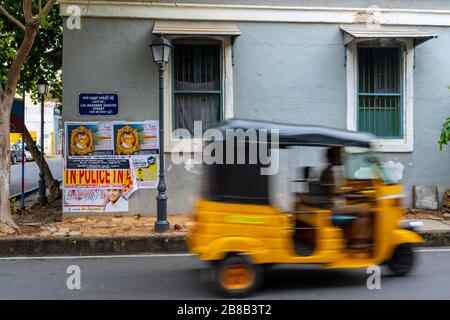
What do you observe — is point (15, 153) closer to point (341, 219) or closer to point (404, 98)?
point (404, 98)

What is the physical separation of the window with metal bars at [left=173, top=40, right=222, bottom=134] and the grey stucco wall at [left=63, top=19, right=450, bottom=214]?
0.47 metres

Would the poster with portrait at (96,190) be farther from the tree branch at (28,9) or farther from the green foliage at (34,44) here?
the green foliage at (34,44)

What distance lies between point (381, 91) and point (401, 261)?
5.87 m

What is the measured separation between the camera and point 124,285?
6418mm

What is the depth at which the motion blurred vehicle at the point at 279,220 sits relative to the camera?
577 cm

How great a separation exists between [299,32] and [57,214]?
7.02 meters

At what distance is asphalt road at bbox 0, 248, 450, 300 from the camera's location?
5895 mm

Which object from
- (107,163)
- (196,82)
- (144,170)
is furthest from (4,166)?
(196,82)

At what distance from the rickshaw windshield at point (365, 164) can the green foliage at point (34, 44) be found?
8.64 meters

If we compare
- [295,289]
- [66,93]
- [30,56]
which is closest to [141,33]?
[66,93]

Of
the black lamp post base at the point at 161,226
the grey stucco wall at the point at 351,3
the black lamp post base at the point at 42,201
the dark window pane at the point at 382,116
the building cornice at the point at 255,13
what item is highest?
the grey stucco wall at the point at 351,3

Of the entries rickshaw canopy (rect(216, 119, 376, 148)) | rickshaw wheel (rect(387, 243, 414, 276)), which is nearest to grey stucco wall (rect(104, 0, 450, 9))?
rickshaw canopy (rect(216, 119, 376, 148))

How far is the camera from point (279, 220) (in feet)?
19.1

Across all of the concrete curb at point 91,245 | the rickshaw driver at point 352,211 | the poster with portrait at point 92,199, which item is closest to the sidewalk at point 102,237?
the concrete curb at point 91,245
